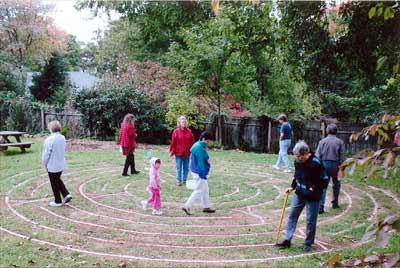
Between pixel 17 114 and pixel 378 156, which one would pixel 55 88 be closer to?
pixel 17 114

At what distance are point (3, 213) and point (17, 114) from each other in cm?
1707

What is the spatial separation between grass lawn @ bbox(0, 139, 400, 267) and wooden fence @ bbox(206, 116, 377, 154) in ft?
22.5

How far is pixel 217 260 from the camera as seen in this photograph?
5742mm

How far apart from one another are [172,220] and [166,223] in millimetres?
212

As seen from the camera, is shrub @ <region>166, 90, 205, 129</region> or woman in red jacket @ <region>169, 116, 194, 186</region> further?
shrub @ <region>166, 90, 205, 129</region>

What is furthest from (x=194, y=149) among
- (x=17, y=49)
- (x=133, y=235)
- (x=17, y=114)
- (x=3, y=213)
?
(x=17, y=49)

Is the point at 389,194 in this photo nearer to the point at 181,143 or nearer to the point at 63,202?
the point at 181,143

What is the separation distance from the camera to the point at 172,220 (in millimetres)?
7668

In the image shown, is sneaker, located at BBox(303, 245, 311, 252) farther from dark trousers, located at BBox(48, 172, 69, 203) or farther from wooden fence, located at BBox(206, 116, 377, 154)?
wooden fence, located at BBox(206, 116, 377, 154)

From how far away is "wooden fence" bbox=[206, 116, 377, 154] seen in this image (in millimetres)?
18719

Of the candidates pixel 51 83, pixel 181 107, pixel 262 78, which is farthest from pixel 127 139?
pixel 51 83

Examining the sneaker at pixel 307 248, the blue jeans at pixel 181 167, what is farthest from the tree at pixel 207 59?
the sneaker at pixel 307 248

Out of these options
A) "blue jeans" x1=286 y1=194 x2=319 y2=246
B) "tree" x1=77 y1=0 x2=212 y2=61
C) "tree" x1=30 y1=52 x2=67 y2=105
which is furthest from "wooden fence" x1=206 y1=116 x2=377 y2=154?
"tree" x1=30 y1=52 x2=67 y2=105

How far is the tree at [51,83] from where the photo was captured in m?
32.1
